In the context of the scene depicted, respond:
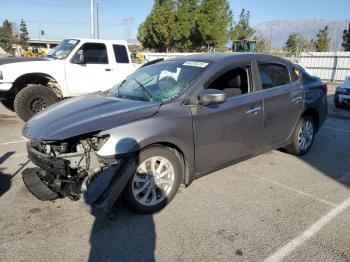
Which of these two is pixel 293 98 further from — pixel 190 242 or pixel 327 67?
pixel 327 67

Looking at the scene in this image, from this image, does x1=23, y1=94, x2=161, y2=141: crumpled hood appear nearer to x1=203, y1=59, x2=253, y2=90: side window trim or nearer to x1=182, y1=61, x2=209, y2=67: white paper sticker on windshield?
x1=203, y1=59, x2=253, y2=90: side window trim

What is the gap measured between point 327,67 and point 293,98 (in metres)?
A: 19.6

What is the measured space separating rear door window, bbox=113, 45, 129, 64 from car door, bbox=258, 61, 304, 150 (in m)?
5.19

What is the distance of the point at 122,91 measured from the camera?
4691 millimetres

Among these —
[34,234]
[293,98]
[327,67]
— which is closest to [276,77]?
[293,98]

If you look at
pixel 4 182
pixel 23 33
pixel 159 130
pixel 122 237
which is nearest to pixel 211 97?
pixel 159 130

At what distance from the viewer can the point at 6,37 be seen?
7350cm

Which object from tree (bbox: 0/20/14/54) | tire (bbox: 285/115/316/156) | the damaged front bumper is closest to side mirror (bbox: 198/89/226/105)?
the damaged front bumper

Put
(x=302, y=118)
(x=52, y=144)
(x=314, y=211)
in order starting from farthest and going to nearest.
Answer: (x=302, y=118) → (x=314, y=211) → (x=52, y=144)

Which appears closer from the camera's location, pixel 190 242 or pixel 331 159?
pixel 190 242

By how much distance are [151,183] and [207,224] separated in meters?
0.73

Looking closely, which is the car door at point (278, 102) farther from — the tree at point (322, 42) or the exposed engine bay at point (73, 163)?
the tree at point (322, 42)

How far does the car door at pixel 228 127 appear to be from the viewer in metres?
4.08

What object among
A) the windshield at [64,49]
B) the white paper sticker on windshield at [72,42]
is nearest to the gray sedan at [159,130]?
the windshield at [64,49]
